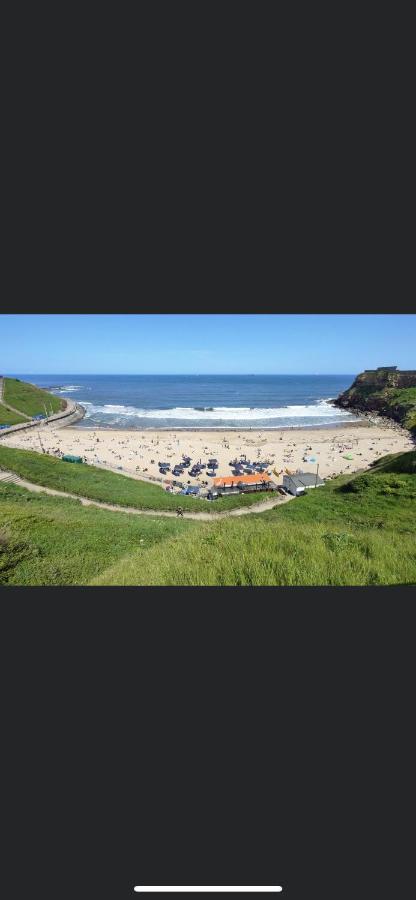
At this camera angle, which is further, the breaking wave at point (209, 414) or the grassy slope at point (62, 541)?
the breaking wave at point (209, 414)

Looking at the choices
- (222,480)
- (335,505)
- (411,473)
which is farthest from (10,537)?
(411,473)

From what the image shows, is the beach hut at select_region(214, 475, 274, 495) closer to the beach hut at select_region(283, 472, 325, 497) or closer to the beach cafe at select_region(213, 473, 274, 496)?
the beach cafe at select_region(213, 473, 274, 496)

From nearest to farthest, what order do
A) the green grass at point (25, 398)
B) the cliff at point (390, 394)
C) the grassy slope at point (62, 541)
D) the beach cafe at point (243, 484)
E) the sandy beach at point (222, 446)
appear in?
the grassy slope at point (62, 541) → the cliff at point (390, 394) → the beach cafe at point (243, 484) → the sandy beach at point (222, 446) → the green grass at point (25, 398)

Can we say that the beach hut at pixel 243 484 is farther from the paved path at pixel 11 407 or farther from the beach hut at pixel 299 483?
the paved path at pixel 11 407

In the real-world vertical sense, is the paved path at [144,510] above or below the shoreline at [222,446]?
below

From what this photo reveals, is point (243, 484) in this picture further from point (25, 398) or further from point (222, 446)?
point (25, 398)
